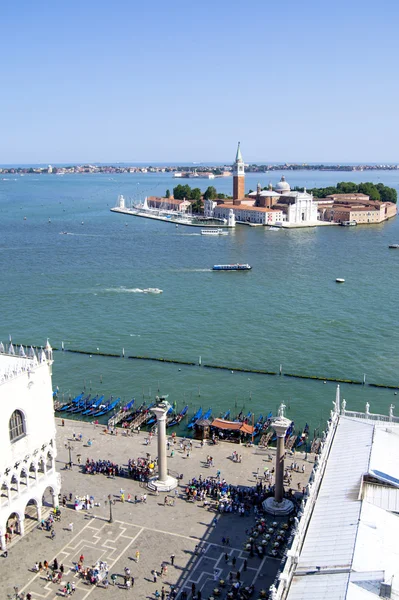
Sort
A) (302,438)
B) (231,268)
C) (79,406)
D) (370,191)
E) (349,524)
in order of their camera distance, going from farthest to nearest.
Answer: (370,191) → (231,268) → (79,406) → (302,438) → (349,524)

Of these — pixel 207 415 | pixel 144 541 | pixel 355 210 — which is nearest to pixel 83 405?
pixel 207 415

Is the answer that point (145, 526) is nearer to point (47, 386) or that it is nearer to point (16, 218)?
point (47, 386)

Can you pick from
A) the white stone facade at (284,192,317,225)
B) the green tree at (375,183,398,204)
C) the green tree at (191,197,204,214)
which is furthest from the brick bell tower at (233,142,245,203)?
the green tree at (375,183,398,204)

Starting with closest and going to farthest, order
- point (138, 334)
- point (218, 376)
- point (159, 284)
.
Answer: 1. point (218, 376)
2. point (138, 334)
3. point (159, 284)

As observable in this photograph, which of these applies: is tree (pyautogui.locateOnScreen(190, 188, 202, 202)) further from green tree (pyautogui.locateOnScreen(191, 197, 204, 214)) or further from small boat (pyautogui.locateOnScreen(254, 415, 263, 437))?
small boat (pyautogui.locateOnScreen(254, 415, 263, 437))

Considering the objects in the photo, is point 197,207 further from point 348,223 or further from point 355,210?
point 355,210

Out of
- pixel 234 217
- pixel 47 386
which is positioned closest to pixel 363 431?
pixel 47 386
